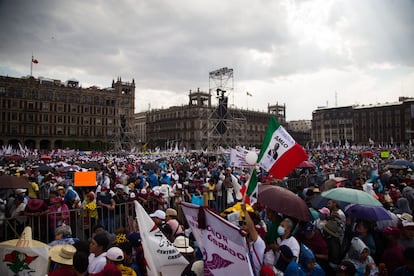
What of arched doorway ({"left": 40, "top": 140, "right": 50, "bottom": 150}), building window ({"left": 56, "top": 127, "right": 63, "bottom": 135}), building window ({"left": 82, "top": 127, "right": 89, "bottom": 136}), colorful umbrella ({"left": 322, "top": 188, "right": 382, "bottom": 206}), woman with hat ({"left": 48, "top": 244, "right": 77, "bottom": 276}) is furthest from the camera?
building window ({"left": 82, "top": 127, "right": 89, "bottom": 136})

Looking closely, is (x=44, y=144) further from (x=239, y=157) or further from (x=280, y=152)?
(x=280, y=152)

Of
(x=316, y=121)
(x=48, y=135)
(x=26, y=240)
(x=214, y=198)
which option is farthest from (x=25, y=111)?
(x=316, y=121)

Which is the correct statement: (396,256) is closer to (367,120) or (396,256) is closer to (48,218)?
(48,218)

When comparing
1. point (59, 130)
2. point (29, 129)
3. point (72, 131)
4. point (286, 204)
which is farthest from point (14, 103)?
point (286, 204)

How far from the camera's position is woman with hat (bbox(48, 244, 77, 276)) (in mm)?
3420

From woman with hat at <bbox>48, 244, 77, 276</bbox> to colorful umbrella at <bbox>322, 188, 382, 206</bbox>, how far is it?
13.6 feet

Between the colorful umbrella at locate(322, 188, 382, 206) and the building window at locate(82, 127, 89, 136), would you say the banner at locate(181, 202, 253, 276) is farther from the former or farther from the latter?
the building window at locate(82, 127, 89, 136)

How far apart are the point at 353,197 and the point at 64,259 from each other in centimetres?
438

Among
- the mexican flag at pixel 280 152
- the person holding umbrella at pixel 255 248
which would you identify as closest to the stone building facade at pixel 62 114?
the mexican flag at pixel 280 152

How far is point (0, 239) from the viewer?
18.7 ft

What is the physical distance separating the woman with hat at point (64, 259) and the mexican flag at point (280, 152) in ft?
9.98

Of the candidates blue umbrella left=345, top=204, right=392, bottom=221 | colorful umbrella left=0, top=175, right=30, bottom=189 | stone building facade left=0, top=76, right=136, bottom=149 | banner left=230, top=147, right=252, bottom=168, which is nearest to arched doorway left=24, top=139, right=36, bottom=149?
stone building facade left=0, top=76, right=136, bottom=149

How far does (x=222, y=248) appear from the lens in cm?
328

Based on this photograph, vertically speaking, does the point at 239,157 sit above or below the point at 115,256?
above
